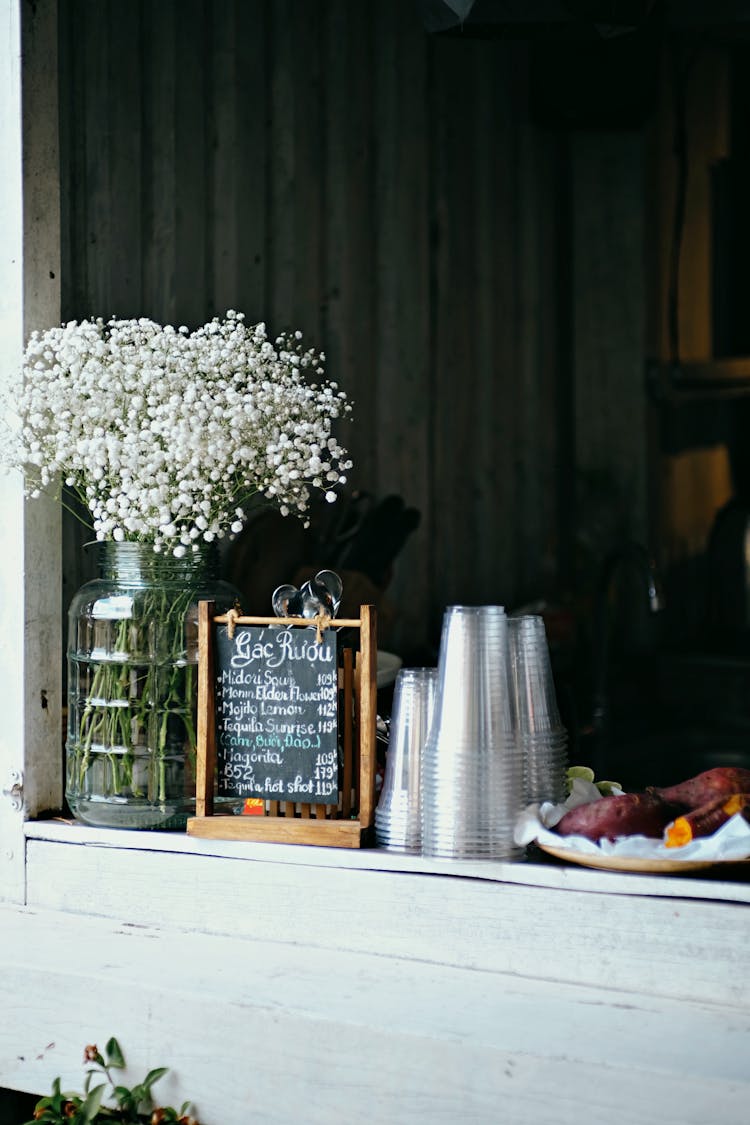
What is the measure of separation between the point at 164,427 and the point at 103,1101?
2.72 ft

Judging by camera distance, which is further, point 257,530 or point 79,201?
point 257,530

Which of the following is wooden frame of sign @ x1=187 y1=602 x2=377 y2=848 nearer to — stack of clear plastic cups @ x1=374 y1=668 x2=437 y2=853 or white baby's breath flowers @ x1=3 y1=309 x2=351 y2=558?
stack of clear plastic cups @ x1=374 y1=668 x2=437 y2=853

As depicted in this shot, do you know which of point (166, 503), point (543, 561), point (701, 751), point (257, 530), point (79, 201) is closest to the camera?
point (166, 503)

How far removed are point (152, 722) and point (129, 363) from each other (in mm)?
459

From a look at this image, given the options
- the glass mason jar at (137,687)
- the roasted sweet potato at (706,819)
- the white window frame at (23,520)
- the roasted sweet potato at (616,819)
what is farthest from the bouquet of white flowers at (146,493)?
the roasted sweet potato at (706,819)

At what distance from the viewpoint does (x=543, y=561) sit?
4355 mm

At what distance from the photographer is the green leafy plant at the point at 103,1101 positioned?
1633 millimetres

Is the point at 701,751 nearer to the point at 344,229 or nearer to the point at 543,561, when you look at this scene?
the point at 543,561

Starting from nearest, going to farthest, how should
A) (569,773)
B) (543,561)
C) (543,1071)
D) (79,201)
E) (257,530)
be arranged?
1. (543,1071)
2. (569,773)
3. (79,201)
4. (257,530)
5. (543,561)

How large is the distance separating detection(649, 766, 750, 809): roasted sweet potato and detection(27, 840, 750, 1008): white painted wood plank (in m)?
0.18

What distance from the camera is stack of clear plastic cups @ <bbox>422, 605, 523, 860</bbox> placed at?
61.4 inches

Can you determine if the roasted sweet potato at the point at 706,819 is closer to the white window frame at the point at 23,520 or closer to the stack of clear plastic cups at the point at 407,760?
the stack of clear plastic cups at the point at 407,760

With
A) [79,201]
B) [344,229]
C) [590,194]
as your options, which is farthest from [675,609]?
[79,201]

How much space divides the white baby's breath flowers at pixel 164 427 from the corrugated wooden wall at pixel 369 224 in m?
0.59
